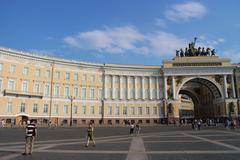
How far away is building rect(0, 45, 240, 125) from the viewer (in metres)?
65.5

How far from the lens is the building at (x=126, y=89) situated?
215 ft

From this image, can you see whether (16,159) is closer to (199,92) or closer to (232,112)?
(232,112)

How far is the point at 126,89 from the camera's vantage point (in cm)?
7456

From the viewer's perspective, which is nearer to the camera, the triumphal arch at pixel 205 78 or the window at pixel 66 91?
the window at pixel 66 91

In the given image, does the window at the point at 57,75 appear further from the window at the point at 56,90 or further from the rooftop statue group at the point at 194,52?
the rooftop statue group at the point at 194,52

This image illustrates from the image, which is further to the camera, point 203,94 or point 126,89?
point 203,94

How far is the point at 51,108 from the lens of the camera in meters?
64.3

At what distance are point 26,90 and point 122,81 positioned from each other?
26.7 metres

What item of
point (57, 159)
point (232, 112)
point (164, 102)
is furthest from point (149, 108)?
point (57, 159)

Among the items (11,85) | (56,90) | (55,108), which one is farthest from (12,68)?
(55,108)

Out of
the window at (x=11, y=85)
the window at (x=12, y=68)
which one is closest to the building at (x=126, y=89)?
the window at (x=12, y=68)

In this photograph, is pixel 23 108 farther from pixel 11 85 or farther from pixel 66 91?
pixel 66 91

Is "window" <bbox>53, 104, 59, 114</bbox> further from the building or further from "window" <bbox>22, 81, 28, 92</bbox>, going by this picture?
"window" <bbox>22, 81, 28, 92</bbox>

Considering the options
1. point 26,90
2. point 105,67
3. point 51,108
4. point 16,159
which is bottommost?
point 16,159
